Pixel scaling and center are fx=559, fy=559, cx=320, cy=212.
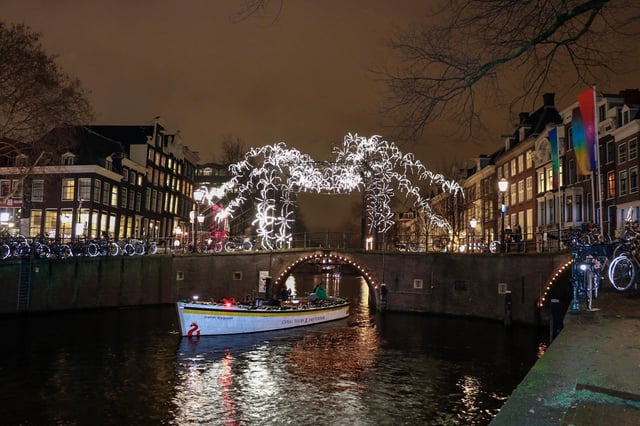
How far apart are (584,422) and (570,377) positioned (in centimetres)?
148

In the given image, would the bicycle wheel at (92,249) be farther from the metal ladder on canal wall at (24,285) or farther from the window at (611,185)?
the window at (611,185)

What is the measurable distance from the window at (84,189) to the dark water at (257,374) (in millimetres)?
19498

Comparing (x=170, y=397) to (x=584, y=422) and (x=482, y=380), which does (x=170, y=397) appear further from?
(x=584, y=422)

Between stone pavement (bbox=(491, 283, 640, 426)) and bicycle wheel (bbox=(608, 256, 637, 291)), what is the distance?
4.61 metres

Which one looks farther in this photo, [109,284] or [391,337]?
[109,284]

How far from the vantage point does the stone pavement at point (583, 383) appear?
5.30 meters

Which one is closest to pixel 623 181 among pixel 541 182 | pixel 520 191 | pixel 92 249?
pixel 541 182

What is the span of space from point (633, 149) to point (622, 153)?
4.22ft

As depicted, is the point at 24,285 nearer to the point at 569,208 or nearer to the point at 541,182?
the point at 569,208

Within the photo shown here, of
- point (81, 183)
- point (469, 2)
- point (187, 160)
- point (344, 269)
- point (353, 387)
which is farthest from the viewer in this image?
point (344, 269)

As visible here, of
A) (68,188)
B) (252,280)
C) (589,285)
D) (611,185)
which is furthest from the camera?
(68,188)

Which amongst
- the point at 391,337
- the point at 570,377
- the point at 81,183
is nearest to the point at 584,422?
the point at 570,377

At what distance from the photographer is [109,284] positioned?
36031 millimetres

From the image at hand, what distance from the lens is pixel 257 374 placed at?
18781 millimetres
